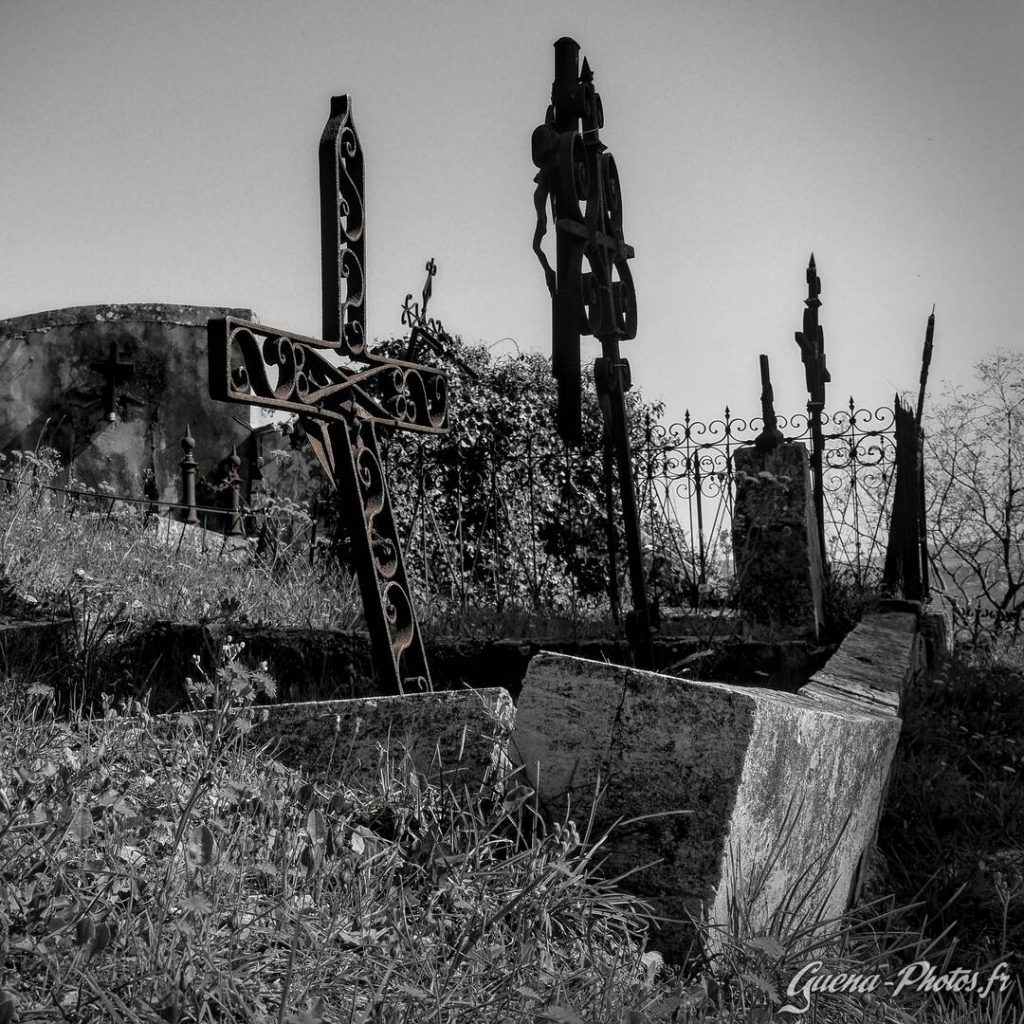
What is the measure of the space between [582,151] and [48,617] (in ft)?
10.8

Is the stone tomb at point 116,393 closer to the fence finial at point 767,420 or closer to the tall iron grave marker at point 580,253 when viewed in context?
the fence finial at point 767,420

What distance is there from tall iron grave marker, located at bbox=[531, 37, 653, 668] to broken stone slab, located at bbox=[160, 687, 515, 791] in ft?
7.39

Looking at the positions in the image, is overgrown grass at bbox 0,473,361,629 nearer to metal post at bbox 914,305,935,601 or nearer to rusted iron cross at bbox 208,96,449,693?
rusted iron cross at bbox 208,96,449,693

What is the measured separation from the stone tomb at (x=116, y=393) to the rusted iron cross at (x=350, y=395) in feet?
33.4

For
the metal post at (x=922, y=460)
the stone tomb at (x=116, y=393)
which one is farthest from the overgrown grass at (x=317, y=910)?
the stone tomb at (x=116, y=393)

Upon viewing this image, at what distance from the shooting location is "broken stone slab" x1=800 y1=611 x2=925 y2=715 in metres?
3.74

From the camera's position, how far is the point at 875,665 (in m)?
4.45

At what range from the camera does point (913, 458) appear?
6910mm

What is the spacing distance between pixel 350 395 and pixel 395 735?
1385 millimetres

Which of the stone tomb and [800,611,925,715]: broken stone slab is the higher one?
the stone tomb

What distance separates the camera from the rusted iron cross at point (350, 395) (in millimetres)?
3254

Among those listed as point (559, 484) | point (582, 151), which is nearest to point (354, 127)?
point (582, 151)

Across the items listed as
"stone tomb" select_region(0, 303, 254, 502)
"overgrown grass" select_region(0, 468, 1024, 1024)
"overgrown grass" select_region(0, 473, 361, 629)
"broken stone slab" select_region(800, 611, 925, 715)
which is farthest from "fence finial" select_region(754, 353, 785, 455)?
"stone tomb" select_region(0, 303, 254, 502)

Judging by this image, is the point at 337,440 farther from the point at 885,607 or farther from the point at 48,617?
the point at 885,607
